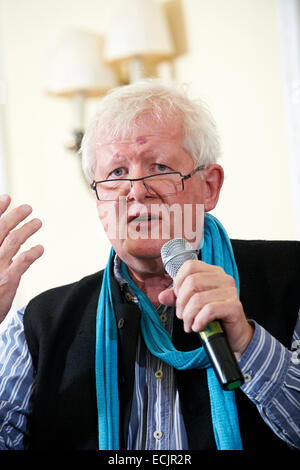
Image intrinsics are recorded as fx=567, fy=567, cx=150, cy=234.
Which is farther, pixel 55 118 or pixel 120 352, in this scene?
pixel 55 118

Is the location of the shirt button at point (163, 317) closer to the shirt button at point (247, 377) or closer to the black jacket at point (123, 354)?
the black jacket at point (123, 354)

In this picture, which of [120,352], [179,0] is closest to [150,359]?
[120,352]

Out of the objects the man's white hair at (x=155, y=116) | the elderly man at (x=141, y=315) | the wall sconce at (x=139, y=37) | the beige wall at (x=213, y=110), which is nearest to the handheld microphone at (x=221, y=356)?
the elderly man at (x=141, y=315)

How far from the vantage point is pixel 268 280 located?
1.44 m

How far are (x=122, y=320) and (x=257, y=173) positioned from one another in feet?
4.34

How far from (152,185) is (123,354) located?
42 centimetres

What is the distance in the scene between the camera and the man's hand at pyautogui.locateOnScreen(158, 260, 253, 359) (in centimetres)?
98

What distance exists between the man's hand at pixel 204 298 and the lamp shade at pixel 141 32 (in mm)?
1930

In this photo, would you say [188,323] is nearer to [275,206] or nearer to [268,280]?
[268,280]

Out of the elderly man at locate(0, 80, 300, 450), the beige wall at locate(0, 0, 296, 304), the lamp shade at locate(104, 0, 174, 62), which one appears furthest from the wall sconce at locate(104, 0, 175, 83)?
the elderly man at locate(0, 80, 300, 450)

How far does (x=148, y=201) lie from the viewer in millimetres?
1362

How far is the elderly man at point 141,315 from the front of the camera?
131 centimetres

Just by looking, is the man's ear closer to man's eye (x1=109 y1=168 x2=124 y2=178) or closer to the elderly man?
the elderly man

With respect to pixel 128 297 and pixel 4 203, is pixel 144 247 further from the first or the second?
pixel 4 203
